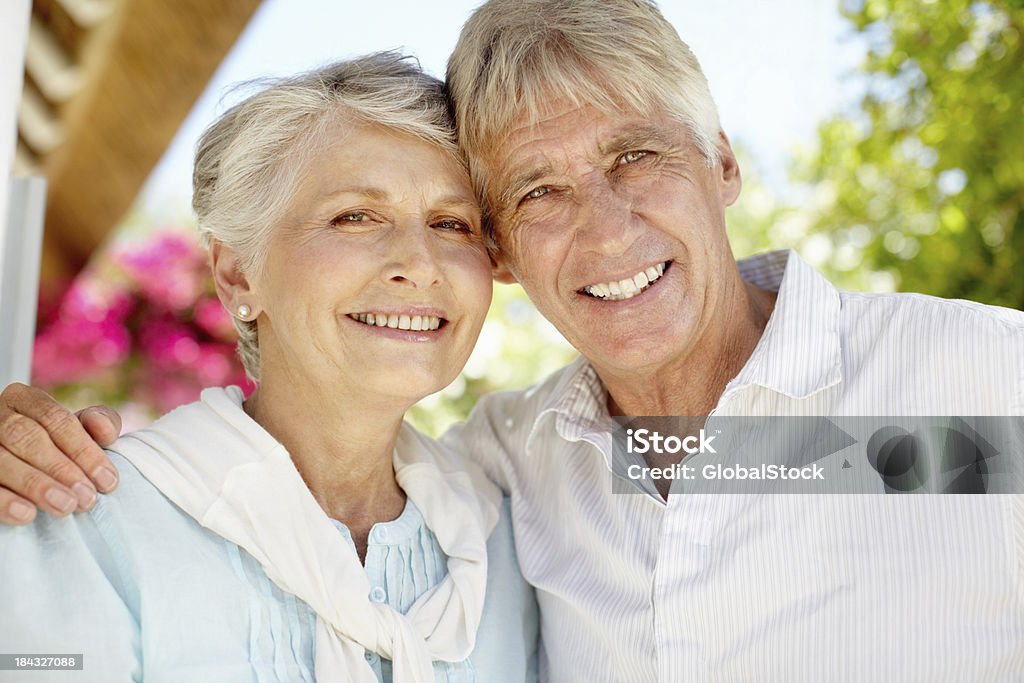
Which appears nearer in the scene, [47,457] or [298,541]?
[47,457]

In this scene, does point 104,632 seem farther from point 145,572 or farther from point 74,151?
point 74,151

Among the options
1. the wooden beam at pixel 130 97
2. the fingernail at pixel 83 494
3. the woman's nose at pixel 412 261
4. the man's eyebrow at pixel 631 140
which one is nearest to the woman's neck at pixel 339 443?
the woman's nose at pixel 412 261

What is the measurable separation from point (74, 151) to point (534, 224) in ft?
10.1

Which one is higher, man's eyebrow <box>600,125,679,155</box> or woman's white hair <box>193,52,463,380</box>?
man's eyebrow <box>600,125,679,155</box>

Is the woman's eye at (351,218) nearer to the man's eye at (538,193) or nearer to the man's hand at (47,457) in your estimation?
the man's eye at (538,193)

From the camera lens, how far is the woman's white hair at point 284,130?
89.1 inches

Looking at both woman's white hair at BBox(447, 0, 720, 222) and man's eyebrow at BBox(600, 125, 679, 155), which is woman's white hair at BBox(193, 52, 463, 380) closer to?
woman's white hair at BBox(447, 0, 720, 222)

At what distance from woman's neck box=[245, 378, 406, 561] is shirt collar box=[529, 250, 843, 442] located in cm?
44

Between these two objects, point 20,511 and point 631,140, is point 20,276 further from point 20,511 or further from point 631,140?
point 631,140

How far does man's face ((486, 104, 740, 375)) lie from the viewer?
2.27 metres

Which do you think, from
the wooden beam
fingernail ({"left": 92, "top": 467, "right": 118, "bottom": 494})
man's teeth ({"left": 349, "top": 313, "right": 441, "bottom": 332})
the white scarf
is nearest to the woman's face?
man's teeth ({"left": 349, "top": 313, "right": 441, "bottom": 332})

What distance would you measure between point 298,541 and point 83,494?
423mm

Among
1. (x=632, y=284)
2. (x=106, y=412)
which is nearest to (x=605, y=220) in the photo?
(x=632, y=284)

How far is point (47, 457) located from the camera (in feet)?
6.26
